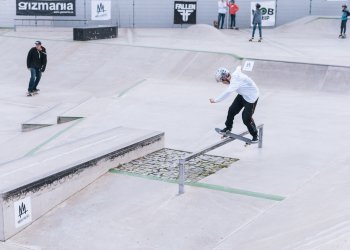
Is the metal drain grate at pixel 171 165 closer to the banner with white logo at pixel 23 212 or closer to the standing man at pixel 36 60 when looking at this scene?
the banner with white logo at pixel 23 212

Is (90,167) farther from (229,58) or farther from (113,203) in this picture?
(229,58)

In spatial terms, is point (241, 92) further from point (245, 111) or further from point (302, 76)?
point (302, 76)

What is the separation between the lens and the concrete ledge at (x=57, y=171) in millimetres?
6191

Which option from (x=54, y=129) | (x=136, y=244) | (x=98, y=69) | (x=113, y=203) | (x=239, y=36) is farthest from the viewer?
(x=239, y=36)

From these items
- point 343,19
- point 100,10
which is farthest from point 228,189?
point 100,10

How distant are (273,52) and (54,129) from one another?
10.1m

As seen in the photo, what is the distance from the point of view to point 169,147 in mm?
9562

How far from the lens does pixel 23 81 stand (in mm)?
18297

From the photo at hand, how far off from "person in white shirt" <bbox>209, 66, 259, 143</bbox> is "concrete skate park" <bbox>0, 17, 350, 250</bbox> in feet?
2.04

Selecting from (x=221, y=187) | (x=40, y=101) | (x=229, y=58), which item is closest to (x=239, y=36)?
(x=229, y=58)

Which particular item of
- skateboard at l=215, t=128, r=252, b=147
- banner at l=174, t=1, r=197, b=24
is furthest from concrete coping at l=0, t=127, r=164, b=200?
banner at l=174, t=1, r=197, b=24

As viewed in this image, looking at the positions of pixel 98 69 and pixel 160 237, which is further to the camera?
pixel 98 69

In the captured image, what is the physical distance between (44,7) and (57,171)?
20.2 m

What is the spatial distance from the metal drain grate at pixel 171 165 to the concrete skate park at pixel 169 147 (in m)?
0.14
